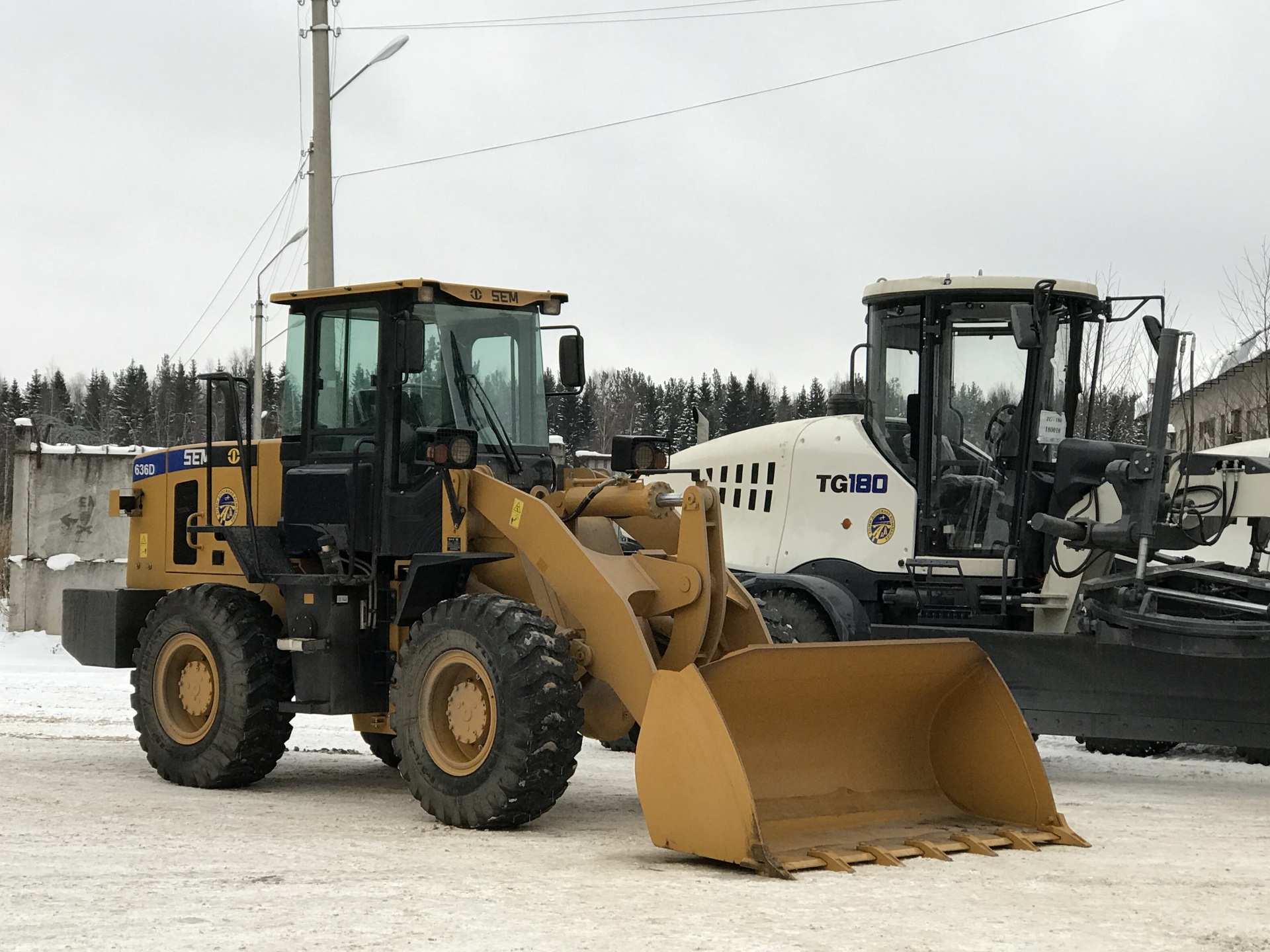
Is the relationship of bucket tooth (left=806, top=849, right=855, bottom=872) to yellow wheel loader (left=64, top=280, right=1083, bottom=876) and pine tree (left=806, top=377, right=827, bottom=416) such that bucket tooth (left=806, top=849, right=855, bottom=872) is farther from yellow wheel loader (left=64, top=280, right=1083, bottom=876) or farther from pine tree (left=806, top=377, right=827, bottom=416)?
pine tree (left=806, top=377, right=827, bottom=416)

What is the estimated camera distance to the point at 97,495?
1805 centimetres

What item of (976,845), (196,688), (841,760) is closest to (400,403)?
(196,688)

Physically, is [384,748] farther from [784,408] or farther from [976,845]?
[784,408]

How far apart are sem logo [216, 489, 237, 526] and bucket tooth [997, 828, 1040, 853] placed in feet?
16.1

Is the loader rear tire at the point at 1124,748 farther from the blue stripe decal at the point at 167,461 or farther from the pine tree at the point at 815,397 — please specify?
the pine tree at the point at 815,397

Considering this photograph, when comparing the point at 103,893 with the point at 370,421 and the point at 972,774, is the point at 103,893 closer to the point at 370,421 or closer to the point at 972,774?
the point at 370,421

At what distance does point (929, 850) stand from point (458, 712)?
2.37 metres

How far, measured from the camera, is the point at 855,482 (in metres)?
11.3

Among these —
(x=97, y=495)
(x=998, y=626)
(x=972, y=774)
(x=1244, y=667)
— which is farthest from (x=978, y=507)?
(x=97, y=495)

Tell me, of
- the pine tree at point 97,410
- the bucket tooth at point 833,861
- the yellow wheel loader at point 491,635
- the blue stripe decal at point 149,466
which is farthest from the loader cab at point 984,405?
the pine tree at point 97,410

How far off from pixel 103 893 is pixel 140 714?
3.66 meters

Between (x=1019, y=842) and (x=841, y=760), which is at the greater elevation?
(x=841, y=760)

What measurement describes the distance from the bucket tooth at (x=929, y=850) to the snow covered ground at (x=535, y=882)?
0.29ft

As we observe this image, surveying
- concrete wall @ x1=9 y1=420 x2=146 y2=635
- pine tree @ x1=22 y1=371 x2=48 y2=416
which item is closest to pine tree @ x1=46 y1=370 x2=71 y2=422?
pine tree @ x1=22 y1=371 x2=48 y2=416
